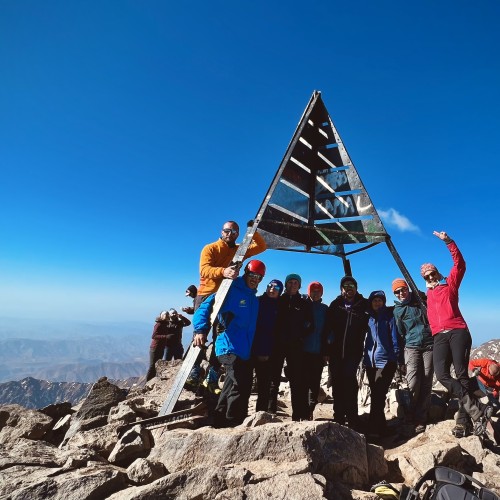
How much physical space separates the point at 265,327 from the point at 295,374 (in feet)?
3.14

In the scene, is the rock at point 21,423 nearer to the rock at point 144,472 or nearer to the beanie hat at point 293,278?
the rock at point 144,472

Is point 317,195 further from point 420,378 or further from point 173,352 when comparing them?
point 173,352

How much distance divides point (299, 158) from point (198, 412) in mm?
5820

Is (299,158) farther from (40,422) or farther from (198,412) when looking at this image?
(40,422)

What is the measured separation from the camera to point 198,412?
5.15m

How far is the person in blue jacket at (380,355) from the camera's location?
5.73 m

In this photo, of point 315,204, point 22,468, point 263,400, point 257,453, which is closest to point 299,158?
point 315,204

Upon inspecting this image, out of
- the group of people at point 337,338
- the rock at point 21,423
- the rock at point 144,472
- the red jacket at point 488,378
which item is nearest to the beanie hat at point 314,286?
the group of people at point 337,338

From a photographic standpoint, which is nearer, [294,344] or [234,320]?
[234,320]

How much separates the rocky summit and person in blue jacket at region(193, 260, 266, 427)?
1.56ft

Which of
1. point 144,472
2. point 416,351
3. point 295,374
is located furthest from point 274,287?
point 144,472

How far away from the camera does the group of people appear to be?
16.7 feet

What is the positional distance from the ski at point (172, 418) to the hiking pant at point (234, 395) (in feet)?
1.61

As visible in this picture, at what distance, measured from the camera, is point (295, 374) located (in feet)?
18.5
